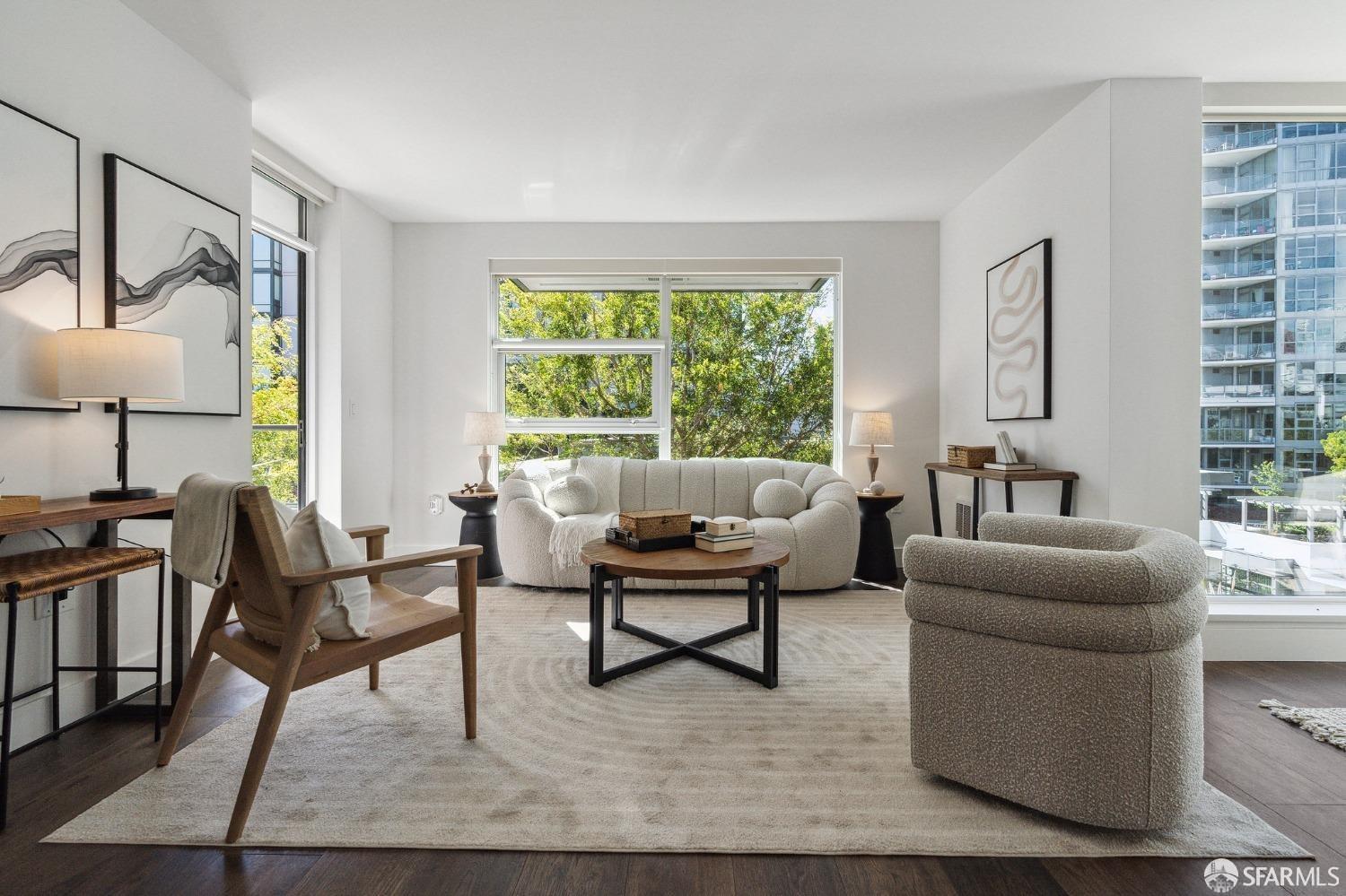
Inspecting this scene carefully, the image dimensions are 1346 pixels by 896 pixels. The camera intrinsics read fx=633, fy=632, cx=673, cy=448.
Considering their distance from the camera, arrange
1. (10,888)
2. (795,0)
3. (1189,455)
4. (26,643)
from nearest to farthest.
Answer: (10,888), (26,643), (795,0), (1189,455)

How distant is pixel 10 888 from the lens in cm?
140

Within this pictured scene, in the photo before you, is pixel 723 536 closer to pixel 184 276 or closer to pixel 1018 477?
pixel 1018 477

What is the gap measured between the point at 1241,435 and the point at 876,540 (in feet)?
6.73

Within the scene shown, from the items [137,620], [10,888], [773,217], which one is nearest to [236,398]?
[137,620]

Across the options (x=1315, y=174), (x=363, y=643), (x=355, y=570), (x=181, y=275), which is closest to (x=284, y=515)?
(x=355, y=570)

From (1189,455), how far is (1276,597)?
837mm

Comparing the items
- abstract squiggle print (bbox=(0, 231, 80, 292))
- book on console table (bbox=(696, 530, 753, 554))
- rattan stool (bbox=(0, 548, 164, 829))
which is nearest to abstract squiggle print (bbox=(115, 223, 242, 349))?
abstract squiggle print (bbox=(0, 231, 80, 292))

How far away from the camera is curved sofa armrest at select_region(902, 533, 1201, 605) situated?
148cm

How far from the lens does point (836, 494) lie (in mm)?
4113

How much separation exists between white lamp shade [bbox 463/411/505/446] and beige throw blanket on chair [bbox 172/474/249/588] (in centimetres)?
279

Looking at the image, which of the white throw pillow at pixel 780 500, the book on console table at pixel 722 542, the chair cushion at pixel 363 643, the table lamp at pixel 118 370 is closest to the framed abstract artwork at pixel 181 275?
the table lamp at pixel 118 370

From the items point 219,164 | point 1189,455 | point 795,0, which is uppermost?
point 795,0

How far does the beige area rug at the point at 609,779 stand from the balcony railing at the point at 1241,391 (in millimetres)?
2042

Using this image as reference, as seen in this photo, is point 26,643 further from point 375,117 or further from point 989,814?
point 989,814
